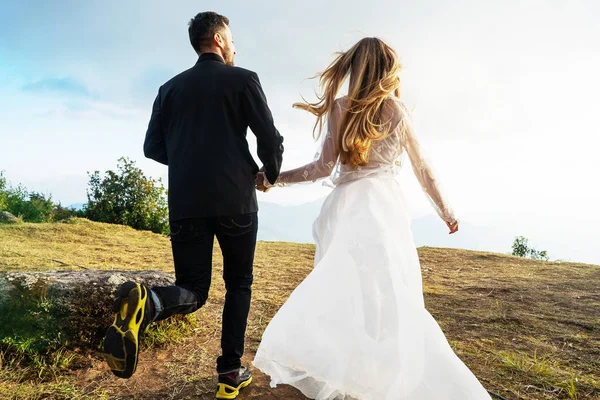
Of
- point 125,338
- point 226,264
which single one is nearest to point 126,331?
point 125,338

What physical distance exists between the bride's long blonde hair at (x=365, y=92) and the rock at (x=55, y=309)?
1912 mm

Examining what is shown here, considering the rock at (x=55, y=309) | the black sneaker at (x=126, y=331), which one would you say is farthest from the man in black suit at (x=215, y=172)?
the rock at (x=55, y=309)

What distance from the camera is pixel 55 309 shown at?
2857 mm

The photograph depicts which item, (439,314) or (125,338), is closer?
(125,338)

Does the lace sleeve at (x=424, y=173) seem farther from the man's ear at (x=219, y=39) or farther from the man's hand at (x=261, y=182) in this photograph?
the man's ear at (x=219, y=39)

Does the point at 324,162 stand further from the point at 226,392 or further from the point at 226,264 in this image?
the point at 226,392

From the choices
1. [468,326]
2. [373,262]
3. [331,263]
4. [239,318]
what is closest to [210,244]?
[239,318]

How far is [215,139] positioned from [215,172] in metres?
0.19

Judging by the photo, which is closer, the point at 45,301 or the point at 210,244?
the point at 210,244

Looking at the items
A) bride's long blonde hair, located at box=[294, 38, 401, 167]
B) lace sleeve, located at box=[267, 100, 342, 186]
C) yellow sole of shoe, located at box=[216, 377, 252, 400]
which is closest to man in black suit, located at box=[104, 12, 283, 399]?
yellow sole of shoe, located at box=[216, 377, 252, 400]

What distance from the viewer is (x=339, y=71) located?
9.04ft

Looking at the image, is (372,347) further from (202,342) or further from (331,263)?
(202,342)

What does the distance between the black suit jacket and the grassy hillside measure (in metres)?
1.17

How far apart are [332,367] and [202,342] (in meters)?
1.49
